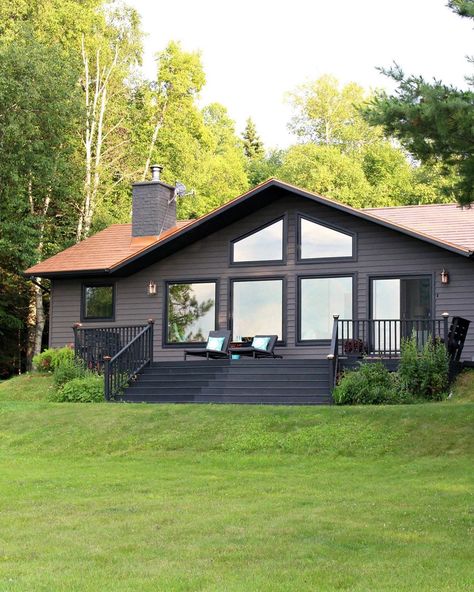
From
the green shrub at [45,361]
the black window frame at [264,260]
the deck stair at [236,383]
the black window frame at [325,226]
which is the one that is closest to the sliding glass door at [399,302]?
the black window frame at [325,226]

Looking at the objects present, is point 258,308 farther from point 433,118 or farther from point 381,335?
point 433,118

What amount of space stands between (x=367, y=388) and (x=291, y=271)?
4764mm

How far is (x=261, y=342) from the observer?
60.5ft

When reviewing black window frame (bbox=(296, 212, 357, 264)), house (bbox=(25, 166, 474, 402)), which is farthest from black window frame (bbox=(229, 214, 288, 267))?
black window frame (bbox=(296, 212, 357, 264))

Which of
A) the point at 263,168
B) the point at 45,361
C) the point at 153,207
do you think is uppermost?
the point at 263,168

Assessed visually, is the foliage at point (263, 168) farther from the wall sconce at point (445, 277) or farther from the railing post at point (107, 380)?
→ the railing post at point (107, 380)

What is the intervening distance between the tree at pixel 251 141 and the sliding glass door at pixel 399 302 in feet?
129

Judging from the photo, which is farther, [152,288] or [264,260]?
[152,288]

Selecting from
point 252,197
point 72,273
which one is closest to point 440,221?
point 252,197

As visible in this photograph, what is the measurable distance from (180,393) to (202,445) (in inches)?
147

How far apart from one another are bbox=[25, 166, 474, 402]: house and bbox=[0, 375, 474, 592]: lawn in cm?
291

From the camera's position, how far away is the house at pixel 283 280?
58.3 ft

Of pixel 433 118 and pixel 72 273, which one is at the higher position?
pixel 433 118

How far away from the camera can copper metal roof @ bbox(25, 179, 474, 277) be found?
17891mm
